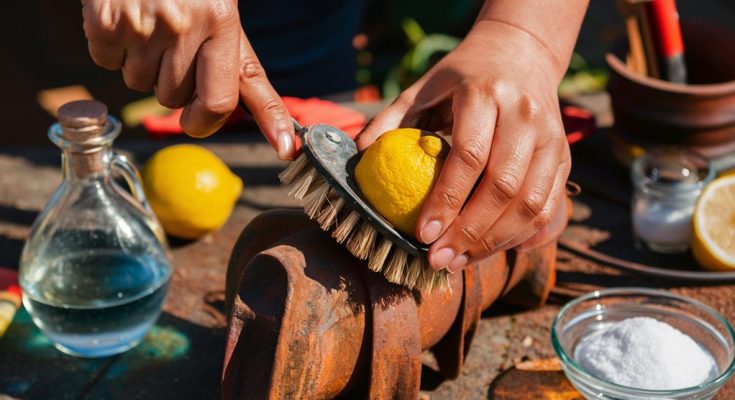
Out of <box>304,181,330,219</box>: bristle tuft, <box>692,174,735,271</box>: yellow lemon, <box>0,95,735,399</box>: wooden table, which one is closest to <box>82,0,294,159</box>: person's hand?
<box>304,181,330,219</box>: bristle tuft

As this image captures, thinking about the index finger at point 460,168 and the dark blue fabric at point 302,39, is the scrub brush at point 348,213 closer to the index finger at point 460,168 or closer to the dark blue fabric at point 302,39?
the index finger at point 460,168

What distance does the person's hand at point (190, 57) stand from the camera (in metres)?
1.62

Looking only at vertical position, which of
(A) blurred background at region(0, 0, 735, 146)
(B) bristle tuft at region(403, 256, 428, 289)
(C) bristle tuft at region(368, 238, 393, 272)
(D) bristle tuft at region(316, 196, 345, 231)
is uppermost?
(D) bristle tuft at region(316, 196, 345, 231)

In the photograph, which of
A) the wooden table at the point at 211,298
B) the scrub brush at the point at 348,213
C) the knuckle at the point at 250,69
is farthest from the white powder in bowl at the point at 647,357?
the knuckle at the point at 250,69

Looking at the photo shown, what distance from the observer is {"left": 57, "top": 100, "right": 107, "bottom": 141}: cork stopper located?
186 cm

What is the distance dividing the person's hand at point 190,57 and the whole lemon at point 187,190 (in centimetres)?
66

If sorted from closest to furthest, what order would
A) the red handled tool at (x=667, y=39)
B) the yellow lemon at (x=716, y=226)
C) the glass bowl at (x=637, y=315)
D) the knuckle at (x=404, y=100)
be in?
1. the glass bowl at (x=637, y=315)
2. the knuckle at (x=404, y=100)
3. the yellow lemon at (x=716, y=226)
4. the red handled tool at (x=667, y=39)

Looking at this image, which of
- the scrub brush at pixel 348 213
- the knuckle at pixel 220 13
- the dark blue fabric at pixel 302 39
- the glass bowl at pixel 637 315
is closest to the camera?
the scrub brush at pixel 348 213

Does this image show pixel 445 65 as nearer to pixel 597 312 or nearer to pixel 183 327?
pixel 597 312

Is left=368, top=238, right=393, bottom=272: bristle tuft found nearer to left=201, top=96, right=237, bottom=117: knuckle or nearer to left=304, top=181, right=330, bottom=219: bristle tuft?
left=304, top=181, right=330, bottom=219: bristle tuft

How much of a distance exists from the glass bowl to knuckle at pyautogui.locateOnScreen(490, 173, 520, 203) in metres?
0.43

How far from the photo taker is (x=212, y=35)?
1681 mm

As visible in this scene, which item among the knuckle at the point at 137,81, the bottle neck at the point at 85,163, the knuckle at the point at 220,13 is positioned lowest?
the bottle neck at the point at 85,163

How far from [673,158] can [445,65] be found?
110 centimetres
